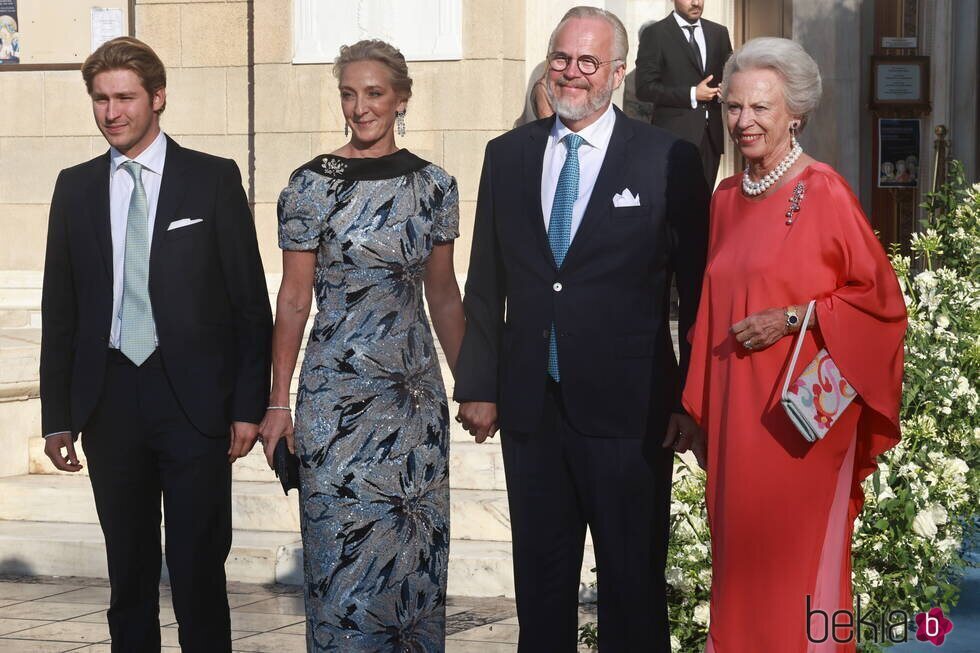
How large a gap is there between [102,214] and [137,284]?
0.25m

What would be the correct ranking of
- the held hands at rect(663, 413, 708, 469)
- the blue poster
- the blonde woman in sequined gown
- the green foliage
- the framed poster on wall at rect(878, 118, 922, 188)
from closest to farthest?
1. the held hands at rect(663, 413, 708, 469)
2. the blonde woman in sequined gown
3. the green foliage
4. the framed poster on wall at rect(878, 118, 922, 188)
5. the blue poster

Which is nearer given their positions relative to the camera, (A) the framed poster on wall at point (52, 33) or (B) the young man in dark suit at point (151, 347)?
(B) the young man in dark suit at point (151, 347)

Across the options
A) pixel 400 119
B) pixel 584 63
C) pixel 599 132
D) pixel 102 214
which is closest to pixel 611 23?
pixel 584 63

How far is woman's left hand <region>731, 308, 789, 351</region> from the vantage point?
14.1ft

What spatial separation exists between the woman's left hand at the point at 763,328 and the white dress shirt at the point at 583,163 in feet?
2.23

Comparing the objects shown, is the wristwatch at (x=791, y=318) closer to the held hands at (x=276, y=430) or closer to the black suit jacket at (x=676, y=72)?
the held hands at (x=276, y=430)

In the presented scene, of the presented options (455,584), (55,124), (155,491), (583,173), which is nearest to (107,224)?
(155,491)

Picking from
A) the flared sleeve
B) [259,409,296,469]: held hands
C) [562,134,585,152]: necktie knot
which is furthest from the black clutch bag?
the flared sleeve

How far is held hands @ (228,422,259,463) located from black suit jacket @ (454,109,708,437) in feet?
2.27

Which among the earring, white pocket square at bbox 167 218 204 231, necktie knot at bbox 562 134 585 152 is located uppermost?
the earring

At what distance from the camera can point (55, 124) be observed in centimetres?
1259

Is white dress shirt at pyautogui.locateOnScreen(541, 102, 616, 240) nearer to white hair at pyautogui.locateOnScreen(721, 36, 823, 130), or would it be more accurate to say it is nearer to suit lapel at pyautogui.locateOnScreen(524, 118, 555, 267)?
suit lapel at pyautogui.locateOnScreen(524, 118, 555, 267)

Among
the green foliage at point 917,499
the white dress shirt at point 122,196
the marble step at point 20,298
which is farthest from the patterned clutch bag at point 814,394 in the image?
the marble step at point 20,298

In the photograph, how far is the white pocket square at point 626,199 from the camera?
4746mm
